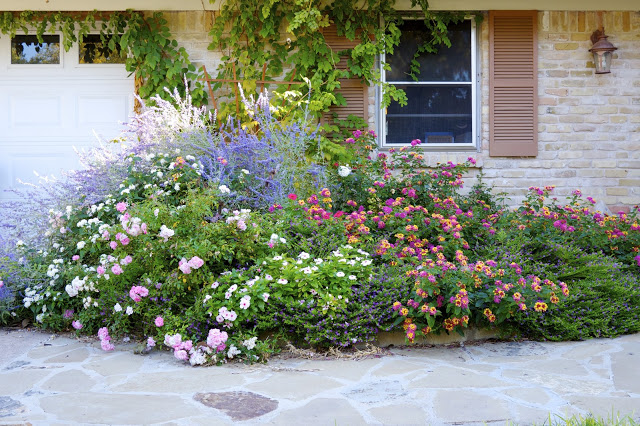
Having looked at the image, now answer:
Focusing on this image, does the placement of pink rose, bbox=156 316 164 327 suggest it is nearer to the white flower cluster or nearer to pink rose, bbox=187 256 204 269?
pink rose, bbox=187 256 204 269

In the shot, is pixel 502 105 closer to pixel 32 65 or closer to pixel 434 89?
pixel 434 89

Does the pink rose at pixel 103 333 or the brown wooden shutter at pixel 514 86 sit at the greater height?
the brown wooden shutter at pixel 514 86

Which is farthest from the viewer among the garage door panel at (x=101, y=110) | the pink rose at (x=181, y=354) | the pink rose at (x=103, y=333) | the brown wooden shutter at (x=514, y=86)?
the garage door panel at (x=101, y=110)

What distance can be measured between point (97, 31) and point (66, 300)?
3.43 meters

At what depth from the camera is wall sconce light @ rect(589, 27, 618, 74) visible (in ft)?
20.2

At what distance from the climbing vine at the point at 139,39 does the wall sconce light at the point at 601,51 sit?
13.0 ft

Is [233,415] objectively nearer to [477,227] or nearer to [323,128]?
[477,227]

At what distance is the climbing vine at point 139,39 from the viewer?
6.03m

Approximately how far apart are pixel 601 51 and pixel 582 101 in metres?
0.51

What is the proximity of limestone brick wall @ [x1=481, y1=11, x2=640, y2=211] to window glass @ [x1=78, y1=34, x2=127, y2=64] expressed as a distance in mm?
3805

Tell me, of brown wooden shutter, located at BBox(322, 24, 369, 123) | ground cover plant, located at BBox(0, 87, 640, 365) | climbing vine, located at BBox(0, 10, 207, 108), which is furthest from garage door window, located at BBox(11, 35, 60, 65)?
brown wooden shutter, located at BBox(322, 24, 369, 123)

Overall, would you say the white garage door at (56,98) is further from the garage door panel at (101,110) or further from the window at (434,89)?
the window at (434,89)

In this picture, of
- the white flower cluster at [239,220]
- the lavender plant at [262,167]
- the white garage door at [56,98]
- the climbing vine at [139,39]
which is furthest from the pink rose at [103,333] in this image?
the white garage door at [56,98]

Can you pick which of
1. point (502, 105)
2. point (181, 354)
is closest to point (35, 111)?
point (181, 354)
